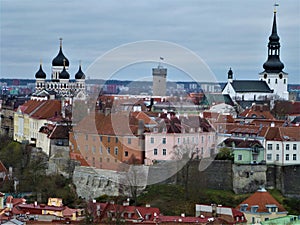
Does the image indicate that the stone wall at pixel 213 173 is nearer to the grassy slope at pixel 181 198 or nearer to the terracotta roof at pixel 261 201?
the grassy slope at pixel 181 198

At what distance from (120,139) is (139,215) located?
4277 millimetres

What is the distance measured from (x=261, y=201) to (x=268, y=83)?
35872 mm

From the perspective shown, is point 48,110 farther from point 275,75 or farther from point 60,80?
point 275,75

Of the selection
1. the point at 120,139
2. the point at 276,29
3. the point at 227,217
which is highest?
the point at 276,29

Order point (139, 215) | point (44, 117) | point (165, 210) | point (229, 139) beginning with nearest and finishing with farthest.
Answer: point (139, 215)
point (165, 210)
point (229, 139)
point (44, 117)

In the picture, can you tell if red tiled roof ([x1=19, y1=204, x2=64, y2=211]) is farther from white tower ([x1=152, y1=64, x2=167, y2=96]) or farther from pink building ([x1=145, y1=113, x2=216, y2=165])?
white tower ([x1=152, y1=64, x2=167, y2=96])

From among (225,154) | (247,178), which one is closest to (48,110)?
(225,154)

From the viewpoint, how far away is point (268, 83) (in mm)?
61562

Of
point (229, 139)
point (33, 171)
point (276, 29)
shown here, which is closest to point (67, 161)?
point (33, 171)

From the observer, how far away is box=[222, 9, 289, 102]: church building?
59219 mm

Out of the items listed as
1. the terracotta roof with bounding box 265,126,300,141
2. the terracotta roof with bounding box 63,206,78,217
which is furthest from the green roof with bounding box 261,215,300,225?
the terracotta roof with bounding box 63,206,78,217

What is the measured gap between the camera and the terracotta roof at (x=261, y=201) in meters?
26.1

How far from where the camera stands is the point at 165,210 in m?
27.2

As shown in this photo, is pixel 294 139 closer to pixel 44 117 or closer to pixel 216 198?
pixel 216 198
